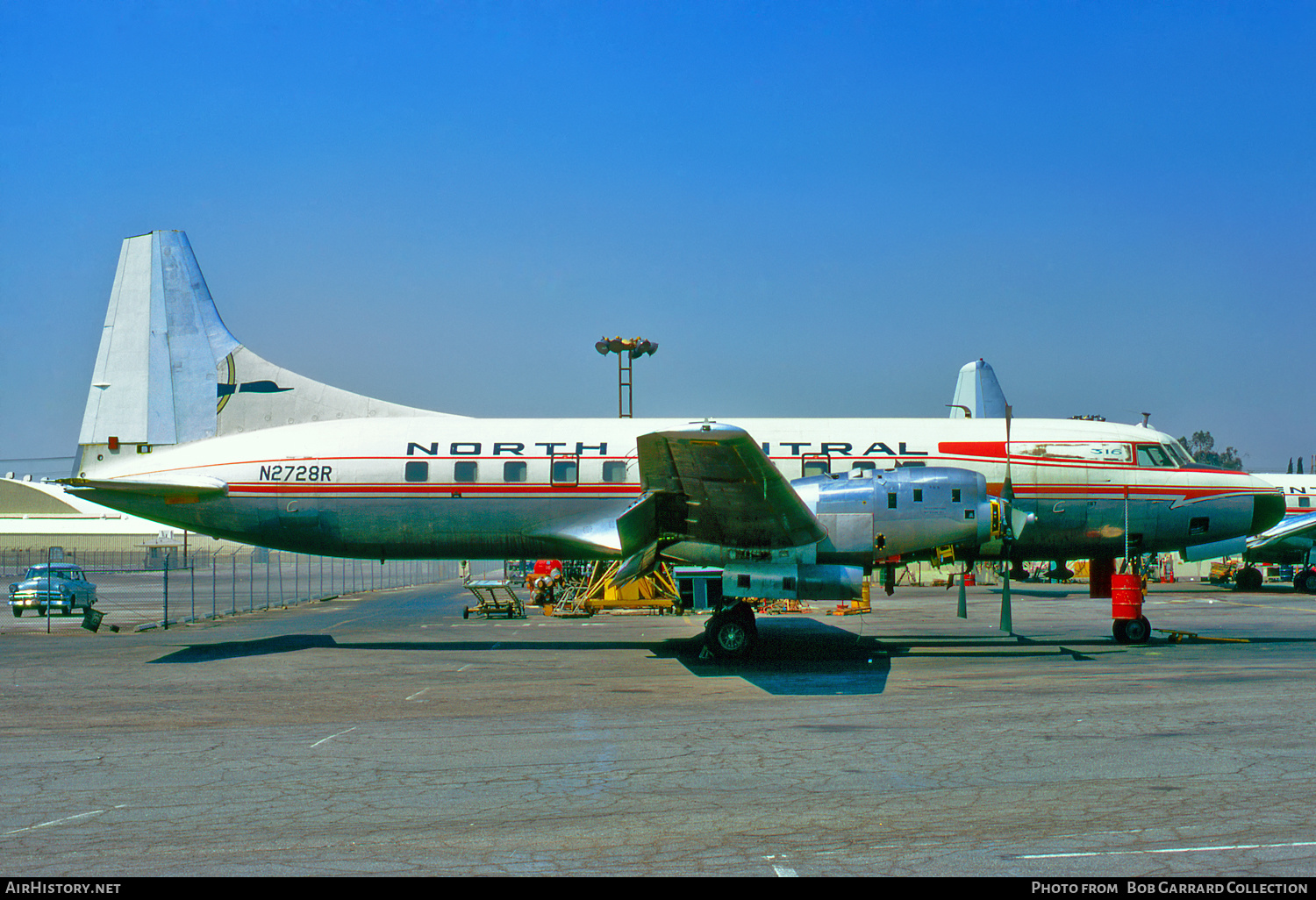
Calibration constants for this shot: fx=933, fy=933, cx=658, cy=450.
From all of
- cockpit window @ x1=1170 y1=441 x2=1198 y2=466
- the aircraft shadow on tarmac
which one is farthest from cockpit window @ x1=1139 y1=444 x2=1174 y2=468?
the aircraft shadow on tarmac

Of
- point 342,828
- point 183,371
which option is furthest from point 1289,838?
point 183,371

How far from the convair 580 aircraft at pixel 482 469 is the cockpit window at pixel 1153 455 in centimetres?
4

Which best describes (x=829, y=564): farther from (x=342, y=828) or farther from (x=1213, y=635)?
(x=342, y=828)

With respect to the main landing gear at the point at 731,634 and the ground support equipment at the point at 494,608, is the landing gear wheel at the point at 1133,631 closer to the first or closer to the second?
the main landing gear at the point at 731,634

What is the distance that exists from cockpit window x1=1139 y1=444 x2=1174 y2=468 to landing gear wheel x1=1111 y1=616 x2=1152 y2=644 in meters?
2.99

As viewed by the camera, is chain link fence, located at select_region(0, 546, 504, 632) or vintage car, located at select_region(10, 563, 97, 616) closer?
chain link fence, located at select_region(0, 546, 504, 632)

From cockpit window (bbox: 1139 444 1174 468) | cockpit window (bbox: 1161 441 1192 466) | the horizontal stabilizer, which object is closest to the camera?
the horizontal stabilizer

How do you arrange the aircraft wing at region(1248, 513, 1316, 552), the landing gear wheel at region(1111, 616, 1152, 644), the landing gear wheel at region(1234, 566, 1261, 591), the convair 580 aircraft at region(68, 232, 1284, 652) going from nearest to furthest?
the landing gear wheel at region(1111, 616, 1152, 644)
the convair 580 aircraft at region(68, 232, 1284, 652)
the aircraft wing at region(1248, 513, 1316, 552)
the landing gear wheel at region(1234, 566, 1261, 591)

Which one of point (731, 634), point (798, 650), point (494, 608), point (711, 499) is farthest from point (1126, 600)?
point (494, 608)

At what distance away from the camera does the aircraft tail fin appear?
58.7 ft

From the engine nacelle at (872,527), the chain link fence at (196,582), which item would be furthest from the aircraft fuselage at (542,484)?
the engine nacelle at (872,527)

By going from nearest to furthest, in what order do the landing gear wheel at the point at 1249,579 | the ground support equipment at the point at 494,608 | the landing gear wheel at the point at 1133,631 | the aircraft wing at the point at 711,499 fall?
the aircraft wing at the point at 711,499, the landing gear wheel at the point at 1133,631, the ground support equipment at the point at 494,608, the landing gear wheel at the point at 1249,579

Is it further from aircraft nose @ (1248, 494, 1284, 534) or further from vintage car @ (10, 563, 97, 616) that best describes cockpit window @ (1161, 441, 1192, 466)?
vintage car @ (10, 563, 97, 616)

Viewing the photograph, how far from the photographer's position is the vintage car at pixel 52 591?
26.0 m
